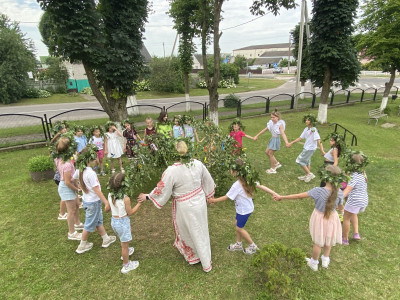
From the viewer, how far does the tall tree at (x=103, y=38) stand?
23.2ft

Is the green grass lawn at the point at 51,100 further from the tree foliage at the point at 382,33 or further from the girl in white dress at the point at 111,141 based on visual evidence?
the tree foliage at the point at 382,33

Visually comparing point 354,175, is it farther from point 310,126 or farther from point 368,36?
point 368,36

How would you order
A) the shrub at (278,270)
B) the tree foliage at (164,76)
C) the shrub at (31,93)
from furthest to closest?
1. the tree foliage at (164,76)
2. the shrub at (31,93)
3. the shrub at (278,270)

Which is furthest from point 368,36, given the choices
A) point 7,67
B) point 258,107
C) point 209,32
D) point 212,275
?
point 7,67

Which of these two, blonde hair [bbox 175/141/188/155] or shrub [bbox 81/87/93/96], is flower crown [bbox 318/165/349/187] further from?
shrub [bbox 81/87/93/96]

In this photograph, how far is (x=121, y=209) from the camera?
11.4 feet

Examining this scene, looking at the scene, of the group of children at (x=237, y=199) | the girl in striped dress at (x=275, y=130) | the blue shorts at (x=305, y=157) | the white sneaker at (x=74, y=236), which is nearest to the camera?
the group of children at (x=237, y=199)

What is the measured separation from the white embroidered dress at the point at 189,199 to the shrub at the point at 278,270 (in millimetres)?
796

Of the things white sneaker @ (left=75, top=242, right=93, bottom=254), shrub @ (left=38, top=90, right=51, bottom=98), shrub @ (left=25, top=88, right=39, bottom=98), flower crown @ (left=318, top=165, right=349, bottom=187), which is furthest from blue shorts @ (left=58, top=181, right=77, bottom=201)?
shrub @ (left=38, top=90, right=51, bottom=98)

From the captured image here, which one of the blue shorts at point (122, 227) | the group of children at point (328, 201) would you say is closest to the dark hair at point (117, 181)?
the blue shorts at point (122, 227)

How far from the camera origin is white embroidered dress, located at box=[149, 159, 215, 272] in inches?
131

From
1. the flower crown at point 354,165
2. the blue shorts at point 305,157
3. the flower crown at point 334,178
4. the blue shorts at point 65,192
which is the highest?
the flower crown at point 334,178

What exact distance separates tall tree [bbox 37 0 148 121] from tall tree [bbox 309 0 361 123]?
910 centimetres

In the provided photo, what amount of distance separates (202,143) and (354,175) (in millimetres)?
3241
